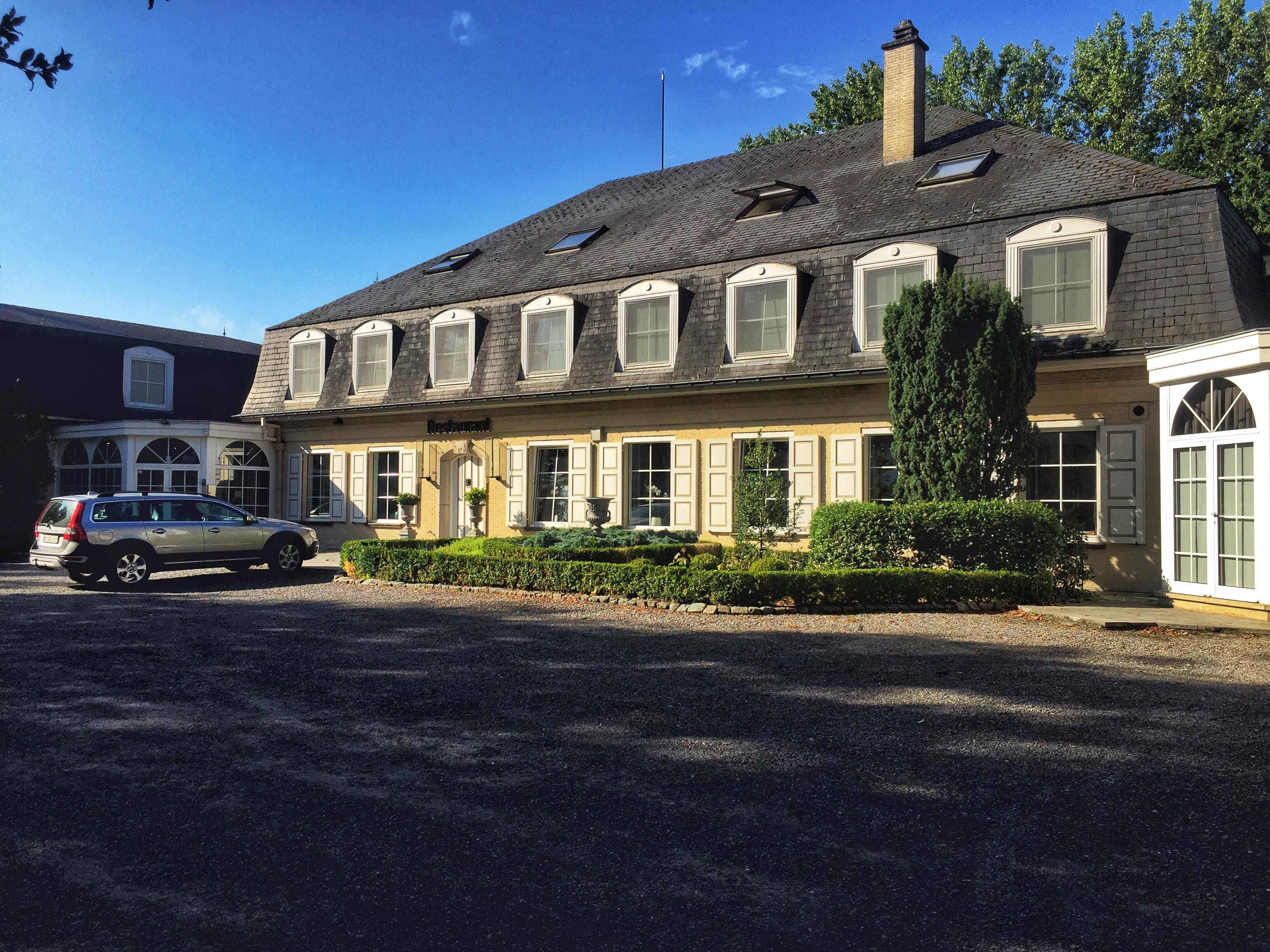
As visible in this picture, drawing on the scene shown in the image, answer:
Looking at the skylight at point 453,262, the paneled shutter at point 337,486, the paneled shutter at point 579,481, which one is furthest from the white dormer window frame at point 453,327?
the paneled shutter at point 337,486

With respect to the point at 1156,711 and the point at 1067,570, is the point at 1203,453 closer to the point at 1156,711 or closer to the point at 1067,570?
the point at 1067,570

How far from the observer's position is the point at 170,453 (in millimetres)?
23594

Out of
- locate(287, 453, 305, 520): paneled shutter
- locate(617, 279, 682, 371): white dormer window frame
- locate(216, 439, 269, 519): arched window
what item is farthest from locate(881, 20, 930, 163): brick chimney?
locate(216, 439, 269, 519): arched window

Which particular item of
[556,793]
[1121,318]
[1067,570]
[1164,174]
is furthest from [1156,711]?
[1164,174]

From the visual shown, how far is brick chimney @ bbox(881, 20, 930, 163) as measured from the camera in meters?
18.6

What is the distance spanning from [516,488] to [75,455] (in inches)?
516

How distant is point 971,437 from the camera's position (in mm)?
13047

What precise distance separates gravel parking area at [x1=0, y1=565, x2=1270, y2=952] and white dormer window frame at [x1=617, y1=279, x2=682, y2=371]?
9.60m

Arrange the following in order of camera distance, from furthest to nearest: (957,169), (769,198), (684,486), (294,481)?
(294,481)
(769,198)
(684,486)
(957,169)

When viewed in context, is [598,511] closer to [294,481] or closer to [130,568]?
[130,568]

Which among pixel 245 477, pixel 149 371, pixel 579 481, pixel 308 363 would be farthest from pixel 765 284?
pixel 149 371

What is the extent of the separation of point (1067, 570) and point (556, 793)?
33.4ft

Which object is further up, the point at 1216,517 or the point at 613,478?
the point at 613,478

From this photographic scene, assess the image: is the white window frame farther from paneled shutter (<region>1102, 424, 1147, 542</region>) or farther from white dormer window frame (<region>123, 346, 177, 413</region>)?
paneled shutter (<region>1102, 424, 1147, 542</region>)
